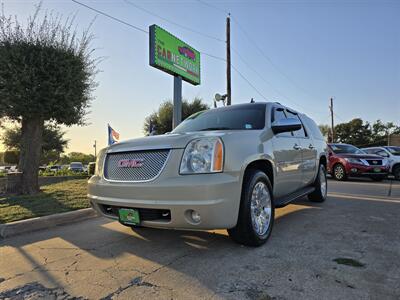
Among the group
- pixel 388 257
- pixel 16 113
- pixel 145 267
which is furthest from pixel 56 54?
pixel 388 257

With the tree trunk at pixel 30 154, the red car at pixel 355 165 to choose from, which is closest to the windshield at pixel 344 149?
the red car at pixel 355 165

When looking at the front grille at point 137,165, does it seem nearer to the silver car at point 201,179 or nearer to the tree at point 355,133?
the silver car at point 201,179

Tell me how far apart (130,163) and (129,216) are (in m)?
0.57

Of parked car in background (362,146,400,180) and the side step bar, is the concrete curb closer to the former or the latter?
the side step bar

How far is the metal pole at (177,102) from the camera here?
41.7 feet

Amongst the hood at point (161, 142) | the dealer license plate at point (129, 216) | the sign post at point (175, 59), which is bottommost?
the dealer license plate at point (129, 216)

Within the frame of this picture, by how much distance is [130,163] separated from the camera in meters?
3.45

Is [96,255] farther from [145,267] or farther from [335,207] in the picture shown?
[335,207]

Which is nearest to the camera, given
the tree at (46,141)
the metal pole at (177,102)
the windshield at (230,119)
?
the windshield at (230,119)

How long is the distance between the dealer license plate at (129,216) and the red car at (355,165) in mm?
11310

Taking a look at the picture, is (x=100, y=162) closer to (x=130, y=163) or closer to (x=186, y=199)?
(x=130, y=163)

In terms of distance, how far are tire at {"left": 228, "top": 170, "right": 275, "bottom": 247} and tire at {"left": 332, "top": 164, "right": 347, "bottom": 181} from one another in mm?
10107

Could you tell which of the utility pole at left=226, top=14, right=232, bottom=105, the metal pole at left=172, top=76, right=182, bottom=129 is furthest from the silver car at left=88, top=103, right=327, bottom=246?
the utility pole at left=226, top=14, right=232, bottom=105

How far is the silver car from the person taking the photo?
2990 mm
